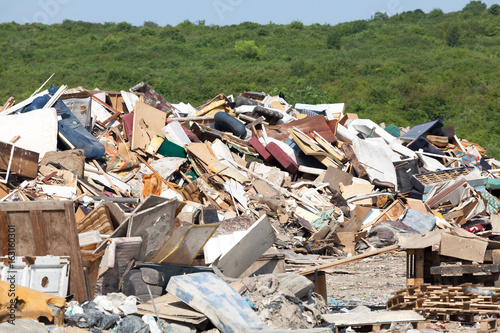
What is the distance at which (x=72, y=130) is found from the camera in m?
11.7

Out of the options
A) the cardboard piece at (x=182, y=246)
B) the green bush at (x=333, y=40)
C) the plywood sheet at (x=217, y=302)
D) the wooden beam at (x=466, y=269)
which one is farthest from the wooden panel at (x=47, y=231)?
the green bush at (x=333, y=40)

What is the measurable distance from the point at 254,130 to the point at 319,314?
28.1ft

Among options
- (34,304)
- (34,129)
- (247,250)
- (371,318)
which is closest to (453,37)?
(34,129)

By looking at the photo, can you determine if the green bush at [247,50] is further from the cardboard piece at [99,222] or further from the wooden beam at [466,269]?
the wooden beam at [466,269]

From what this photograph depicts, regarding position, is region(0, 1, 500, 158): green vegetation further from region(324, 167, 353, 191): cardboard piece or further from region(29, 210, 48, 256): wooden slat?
region(29, 210, 48, 256): wooden slat

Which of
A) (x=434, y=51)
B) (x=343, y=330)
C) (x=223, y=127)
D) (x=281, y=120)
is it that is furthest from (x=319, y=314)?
(x=434, y=51)

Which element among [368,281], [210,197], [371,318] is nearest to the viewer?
[371,318]

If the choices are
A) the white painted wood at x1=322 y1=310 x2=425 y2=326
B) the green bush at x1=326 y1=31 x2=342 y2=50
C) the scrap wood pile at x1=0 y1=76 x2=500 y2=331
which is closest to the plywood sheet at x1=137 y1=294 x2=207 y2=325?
the scrap wood pile at x1=0 y1=76 x2=500 y2=331

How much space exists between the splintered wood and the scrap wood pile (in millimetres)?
1126

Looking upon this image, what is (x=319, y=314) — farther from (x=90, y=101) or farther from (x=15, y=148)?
(x=90, y=101)

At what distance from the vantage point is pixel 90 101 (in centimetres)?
1290

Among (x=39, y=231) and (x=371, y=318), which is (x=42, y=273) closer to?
(x=39, y=231)

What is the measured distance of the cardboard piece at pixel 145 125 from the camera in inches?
488

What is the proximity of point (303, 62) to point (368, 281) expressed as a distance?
1183 inches
